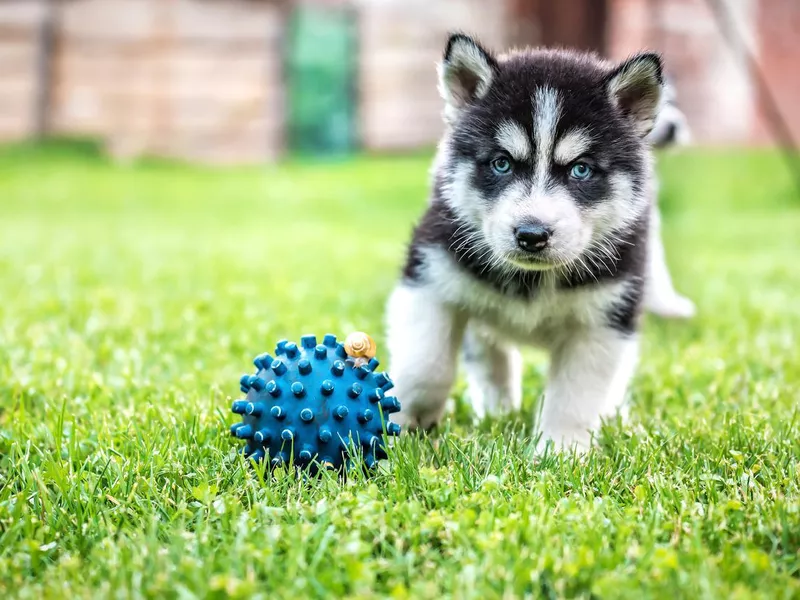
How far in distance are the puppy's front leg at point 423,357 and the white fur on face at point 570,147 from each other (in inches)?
25.9

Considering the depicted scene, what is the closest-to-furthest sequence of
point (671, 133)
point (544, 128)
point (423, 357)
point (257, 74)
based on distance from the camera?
point (544, 128) → point (423, 357) → point (671, 133) → point (257, 74)

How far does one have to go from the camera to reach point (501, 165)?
3.00 meters

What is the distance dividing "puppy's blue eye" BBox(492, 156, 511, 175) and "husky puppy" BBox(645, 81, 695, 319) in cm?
119

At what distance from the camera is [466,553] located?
206 centimetres

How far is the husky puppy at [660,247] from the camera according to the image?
13.8 feet

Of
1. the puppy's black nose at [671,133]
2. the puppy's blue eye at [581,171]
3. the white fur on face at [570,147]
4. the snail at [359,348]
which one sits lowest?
the snail at [359,348]

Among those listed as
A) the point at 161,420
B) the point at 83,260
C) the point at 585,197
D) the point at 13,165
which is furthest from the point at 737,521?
the point at 13,165

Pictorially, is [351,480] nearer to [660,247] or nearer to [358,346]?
[358,346]

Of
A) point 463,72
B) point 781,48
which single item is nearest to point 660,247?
point 463,72

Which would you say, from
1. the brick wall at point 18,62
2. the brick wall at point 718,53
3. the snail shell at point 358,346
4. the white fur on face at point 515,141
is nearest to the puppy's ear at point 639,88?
the white fur on face at point 515,141

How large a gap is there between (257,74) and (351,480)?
1830cm

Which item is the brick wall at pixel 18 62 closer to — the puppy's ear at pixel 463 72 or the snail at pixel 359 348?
the puppy's ear at pixel 463 72

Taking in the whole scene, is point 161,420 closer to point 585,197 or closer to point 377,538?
point 377,538

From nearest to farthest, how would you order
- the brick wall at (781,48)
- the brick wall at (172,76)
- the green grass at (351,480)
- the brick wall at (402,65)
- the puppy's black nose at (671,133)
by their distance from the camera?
the green grass at (351,480)
the puppy's black nose at (671,133)
the brick wall at (781,48)
the brick wall at (172,76)
the brick wall at (402,65)
